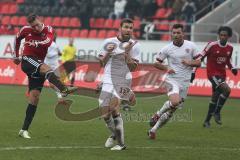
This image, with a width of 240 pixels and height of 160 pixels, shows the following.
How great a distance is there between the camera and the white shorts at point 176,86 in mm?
14078

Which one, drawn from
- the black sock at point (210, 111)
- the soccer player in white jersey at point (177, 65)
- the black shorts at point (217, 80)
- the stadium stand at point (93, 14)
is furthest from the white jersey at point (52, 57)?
the stadium stand at point (93, 14)

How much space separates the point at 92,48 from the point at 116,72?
19.0 meters

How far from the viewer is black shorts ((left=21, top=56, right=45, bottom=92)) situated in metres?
13.4

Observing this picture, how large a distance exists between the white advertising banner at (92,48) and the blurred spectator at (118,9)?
3354 mm

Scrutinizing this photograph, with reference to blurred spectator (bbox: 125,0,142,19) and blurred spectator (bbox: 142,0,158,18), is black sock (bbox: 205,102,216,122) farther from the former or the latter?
blurred spectator (bbox: 125,0,142,19)

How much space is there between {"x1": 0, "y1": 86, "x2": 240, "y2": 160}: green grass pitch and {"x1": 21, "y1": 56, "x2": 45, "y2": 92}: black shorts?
962 mm

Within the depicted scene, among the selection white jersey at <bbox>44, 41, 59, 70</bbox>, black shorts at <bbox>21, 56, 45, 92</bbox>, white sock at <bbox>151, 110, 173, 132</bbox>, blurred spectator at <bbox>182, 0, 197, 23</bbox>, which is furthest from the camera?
blurred spectator at <bbox>182, 0, 197, 23</bbox>

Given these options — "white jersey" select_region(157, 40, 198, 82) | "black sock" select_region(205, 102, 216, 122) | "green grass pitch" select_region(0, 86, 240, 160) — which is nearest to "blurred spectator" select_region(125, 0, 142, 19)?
"green grass pitch" select_region(0, 86, 240, 160)

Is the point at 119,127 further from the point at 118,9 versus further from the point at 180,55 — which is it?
the point at 118,9

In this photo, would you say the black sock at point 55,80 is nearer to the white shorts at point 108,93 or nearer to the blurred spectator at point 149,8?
the white shorts at point 108,93

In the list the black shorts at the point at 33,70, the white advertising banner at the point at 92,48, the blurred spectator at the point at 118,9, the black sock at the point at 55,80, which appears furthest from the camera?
the blurred spectator at the point at 118,9

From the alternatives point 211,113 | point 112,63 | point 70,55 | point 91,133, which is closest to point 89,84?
point 70,55

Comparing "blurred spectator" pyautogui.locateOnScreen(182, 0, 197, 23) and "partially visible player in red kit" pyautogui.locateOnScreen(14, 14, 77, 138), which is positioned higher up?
"blurred spectator" pyautogui.locateOnScreen(182, 0, 197, 23)

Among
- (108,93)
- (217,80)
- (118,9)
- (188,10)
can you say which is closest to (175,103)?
(108,93)
